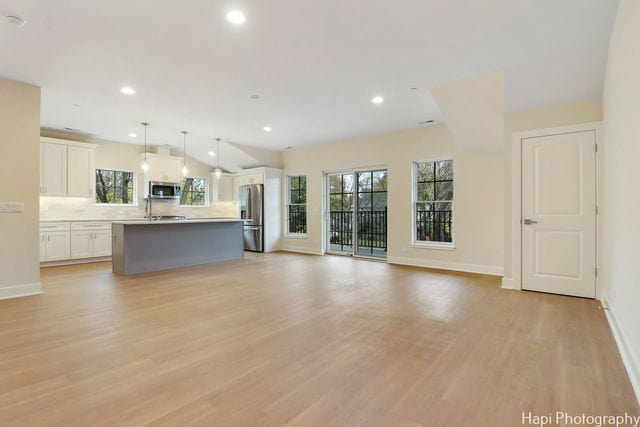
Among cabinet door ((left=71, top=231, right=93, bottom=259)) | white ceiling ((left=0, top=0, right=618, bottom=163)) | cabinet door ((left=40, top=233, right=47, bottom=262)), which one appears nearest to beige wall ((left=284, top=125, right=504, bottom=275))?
A: white ceiling ((left=0, top=0, right=618, bottom=163))

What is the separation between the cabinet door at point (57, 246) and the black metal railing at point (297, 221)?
4.85m

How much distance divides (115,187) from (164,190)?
1.06 m

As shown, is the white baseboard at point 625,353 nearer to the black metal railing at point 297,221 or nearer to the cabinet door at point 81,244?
the black metal railing at point 297,221

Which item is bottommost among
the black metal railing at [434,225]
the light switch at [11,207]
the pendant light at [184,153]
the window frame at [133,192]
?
the black metal railing at [434,225]

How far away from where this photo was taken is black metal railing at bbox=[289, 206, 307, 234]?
8.42 metres

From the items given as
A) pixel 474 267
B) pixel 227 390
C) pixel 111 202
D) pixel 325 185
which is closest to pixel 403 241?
pixel 474 267

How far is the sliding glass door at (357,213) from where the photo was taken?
7.19 meters

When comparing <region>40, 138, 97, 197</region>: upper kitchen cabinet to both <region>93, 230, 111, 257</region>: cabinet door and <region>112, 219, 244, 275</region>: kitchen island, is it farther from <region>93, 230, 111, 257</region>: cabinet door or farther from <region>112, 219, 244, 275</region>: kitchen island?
<region>112, 219, 244, 275</region>: kitchen island

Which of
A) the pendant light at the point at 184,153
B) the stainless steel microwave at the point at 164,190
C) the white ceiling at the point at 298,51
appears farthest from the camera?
the stainless steel microwave at the point at 164,190

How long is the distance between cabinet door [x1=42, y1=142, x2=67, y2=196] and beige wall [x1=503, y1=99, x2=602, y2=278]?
8.01 m

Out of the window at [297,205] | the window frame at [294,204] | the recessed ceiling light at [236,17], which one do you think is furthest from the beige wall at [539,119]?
the window at [297,205]

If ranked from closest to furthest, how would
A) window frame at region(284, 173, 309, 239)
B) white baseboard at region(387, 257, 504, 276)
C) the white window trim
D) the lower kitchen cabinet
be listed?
1. white baseboard at region(387, 257, 504, 276)
2. the white window trim
3. the lower kitchen cabinet
4. window frame at region(284, 173, 309, 239)

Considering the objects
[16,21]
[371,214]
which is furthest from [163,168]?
[16,21]

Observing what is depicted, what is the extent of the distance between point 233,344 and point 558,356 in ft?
7.95
